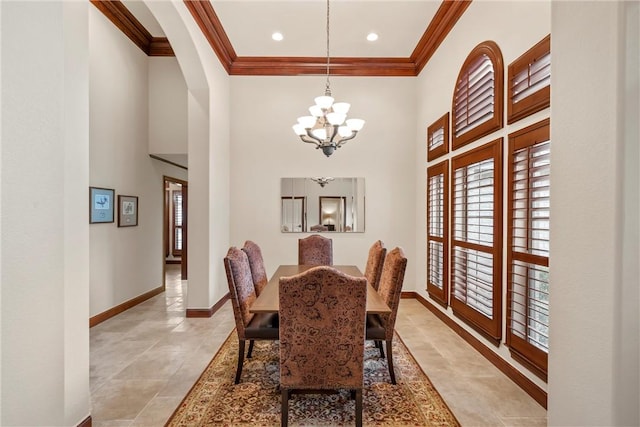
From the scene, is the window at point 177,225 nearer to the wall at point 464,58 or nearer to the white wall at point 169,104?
the white wall at point 169,104

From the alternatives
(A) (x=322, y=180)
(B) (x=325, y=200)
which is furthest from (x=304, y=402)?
(A) (x=322, y=180)

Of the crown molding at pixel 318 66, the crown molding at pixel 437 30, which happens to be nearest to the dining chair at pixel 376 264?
the crown molding at pixel 437 30

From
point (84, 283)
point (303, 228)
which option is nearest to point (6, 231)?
point (84, 283)

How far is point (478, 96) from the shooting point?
3.08 m

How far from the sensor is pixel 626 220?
107 cm

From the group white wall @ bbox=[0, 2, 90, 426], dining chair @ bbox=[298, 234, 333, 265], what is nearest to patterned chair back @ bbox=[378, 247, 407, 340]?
dining chair @ bbox=[298, 234, 333, 265]

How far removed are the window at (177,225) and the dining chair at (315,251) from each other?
6.15 meters

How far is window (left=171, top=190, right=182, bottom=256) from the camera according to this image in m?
8.99

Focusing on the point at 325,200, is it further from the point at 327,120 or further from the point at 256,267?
the point at 256,267

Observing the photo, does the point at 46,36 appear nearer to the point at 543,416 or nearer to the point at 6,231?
the point at 6,231

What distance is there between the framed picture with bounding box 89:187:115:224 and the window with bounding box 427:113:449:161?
429 cm

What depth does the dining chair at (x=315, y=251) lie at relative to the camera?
4094mm

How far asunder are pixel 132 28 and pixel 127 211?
100 inches

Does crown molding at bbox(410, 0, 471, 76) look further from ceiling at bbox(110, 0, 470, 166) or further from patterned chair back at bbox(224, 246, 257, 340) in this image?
patterned chair back at bbox(224, 246, 257, 340)
